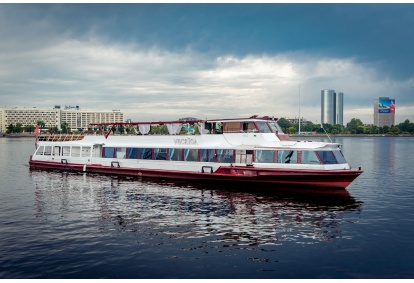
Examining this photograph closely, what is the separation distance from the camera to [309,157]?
113 ft

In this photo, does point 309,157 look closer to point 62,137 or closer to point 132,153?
point 132,153

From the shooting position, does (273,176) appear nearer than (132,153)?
Yes

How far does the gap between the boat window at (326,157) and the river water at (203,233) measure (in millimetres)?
3041

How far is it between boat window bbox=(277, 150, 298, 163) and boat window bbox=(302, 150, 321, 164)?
735mm

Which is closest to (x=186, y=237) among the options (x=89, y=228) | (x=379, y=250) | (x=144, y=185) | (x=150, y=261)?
(x=150, y=261)

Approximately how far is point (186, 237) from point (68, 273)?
685cm

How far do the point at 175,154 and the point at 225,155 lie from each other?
6584mm

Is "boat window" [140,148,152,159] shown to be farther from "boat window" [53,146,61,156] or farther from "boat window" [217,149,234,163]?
"boat window" [53,146,61,156]

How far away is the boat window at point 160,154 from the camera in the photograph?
143ft

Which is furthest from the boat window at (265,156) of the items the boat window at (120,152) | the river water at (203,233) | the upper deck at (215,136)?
the boat window at (120,152)

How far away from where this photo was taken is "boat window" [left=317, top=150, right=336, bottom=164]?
33.8 m

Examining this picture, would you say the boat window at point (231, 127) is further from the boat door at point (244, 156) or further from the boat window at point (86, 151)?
the boat window at point (86, 151)

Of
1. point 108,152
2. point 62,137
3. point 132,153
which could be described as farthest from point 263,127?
point 62,137

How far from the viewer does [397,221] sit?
25156 mm
